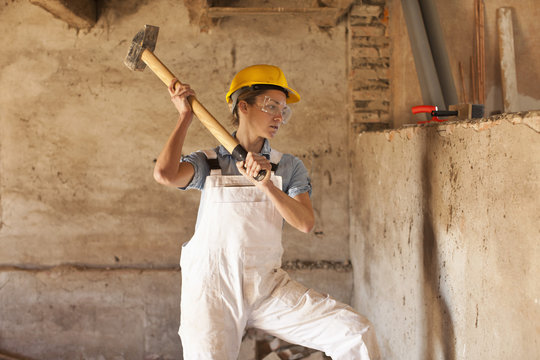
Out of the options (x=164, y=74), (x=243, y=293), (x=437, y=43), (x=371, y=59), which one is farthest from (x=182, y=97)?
(x=371, y=59)

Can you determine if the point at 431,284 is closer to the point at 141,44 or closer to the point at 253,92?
the point at 253,92

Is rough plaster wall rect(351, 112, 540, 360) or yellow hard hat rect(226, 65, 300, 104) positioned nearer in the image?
rough plaster wall rect(351, 112, 540, 360)

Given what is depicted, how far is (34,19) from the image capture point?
12.6 ft

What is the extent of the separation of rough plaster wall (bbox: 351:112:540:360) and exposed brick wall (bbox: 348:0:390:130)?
0.59 m

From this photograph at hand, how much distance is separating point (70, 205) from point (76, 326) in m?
1.12

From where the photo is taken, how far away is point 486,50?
3537mm

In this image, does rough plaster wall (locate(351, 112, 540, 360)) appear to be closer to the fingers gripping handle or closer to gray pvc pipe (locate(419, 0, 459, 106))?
gray pvc pipe (locate(419, 0, 459, 106))

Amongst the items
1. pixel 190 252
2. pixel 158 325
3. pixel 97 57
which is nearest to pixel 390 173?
pixel 190 252

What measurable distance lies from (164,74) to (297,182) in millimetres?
859

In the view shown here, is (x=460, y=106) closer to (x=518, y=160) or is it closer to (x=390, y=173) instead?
(x=390, y=173)

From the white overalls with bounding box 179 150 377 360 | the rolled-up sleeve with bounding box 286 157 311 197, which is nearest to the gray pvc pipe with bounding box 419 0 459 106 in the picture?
the rolled-up sleeve with bounding box 286 157 311 197

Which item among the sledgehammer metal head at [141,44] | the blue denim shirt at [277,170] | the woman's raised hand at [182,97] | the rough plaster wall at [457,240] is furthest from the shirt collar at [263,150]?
the rough plaster wall at [457,240]

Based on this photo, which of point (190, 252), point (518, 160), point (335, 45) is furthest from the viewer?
point (335, 45)

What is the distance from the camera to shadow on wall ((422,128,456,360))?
2.01 meters
